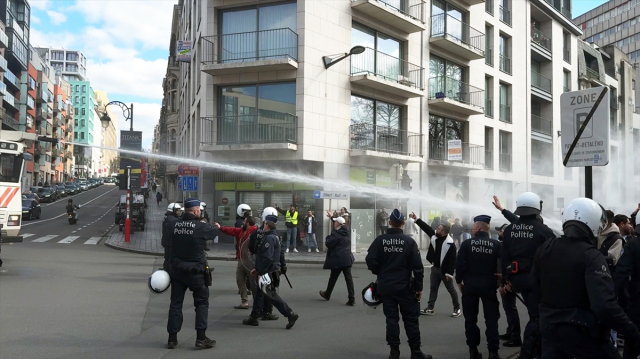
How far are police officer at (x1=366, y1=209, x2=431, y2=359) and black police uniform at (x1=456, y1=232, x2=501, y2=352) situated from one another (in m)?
0.60

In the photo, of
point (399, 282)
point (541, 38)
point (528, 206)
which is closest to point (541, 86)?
point (541, 38)

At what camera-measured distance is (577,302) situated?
3.51 m

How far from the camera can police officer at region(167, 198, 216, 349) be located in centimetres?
623

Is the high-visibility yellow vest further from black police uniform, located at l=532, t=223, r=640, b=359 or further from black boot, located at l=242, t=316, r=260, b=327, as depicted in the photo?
black police uniform, located at l=532, t=223, r=640, b=359

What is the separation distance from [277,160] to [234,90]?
136 inches

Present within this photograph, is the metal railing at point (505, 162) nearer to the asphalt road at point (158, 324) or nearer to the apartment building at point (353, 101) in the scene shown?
the apartment building at point (353, 101)

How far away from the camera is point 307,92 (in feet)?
61.8

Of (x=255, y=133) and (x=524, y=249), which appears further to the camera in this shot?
(x=255, y=133)

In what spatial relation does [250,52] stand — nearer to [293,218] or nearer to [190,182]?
[190,182]

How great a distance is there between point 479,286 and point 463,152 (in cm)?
2008

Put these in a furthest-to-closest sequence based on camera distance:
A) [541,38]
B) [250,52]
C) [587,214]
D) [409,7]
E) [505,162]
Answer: [541,38], [505,162], [409,7], [250,52], [587,214]

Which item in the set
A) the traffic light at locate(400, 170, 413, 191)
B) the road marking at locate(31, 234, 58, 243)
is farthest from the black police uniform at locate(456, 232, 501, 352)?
the road marking at locate(31, 234, 58, 243)

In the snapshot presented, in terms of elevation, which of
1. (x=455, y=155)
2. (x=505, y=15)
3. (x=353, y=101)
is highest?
(x=505, y=15)

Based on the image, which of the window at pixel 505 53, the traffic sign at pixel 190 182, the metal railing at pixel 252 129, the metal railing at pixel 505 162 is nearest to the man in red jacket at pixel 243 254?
the metal railing at pixel 252 129
